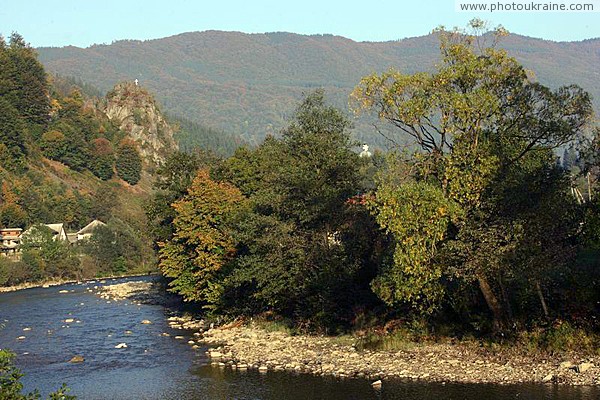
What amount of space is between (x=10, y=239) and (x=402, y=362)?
9105cm

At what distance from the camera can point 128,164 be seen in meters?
178

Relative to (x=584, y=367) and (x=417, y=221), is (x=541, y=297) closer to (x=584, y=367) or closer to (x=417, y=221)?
(x=584, y=367)

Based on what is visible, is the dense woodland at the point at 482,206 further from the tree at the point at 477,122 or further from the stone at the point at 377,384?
the stone at the point at 377,384

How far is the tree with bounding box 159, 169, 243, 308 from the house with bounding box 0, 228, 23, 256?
184 feet

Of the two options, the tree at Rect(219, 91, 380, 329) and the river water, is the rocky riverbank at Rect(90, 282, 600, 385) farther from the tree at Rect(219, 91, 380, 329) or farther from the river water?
the tree at Rect(219, 91, 380, 329)

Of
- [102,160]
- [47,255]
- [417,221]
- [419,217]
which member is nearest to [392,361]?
[417,221]

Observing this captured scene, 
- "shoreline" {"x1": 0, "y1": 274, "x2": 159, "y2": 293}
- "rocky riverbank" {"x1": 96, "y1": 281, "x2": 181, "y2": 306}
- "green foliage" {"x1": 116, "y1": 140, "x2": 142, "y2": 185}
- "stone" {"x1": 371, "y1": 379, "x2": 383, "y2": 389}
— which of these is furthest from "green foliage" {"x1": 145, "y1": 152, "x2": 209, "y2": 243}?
"green foliage" {"x1": 116, "y1": 140, "x2": 142, "y2": 185}

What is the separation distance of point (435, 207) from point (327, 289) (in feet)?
47.5

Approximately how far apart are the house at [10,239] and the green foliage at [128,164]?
58.0m

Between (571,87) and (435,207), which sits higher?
(571,87)

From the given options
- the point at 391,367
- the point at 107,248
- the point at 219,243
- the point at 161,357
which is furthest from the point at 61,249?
the point at 391,367

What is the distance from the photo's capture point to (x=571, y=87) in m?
37.2

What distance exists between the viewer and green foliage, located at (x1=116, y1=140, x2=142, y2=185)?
581 ft

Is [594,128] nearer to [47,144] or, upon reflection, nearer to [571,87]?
[571,87]
